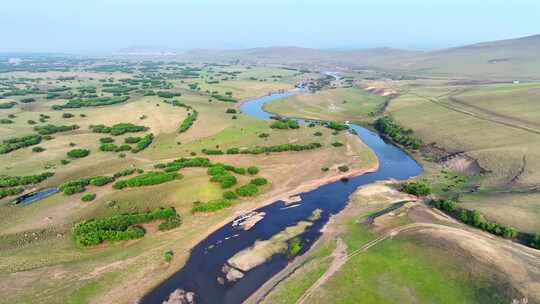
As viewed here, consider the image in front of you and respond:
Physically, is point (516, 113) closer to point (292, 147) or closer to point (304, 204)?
point (292, 147)

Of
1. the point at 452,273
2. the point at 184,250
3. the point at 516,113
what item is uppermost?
the point at 516,113

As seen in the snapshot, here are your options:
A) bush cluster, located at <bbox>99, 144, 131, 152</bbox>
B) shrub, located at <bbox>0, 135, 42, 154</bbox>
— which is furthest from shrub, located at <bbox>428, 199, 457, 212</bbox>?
shrub, located at <bbox>0, 135, 42, 154</bbox>

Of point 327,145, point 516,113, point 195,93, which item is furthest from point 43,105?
point 516,113

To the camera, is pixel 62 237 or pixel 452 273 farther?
pixel 62 237

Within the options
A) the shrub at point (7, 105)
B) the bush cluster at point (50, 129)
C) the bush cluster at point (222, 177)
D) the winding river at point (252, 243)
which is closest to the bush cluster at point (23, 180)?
the bush cluster at point (50, 129)

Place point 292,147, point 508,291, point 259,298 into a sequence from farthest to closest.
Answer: point 292,147 → point 259,298 → point 508,291

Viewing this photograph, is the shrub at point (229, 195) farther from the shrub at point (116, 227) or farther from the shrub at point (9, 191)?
the shrub at point (9, 191)

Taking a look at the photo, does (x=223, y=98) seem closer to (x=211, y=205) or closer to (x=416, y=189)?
(x=211, y=205)
